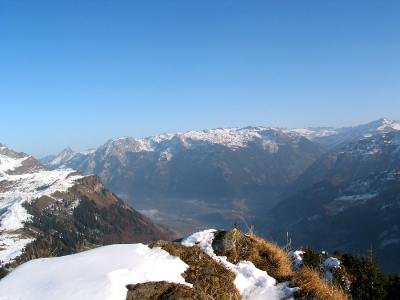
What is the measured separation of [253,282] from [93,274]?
5066 millimetres

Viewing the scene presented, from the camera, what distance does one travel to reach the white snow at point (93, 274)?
38.2 feet

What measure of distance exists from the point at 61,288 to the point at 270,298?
6015mm

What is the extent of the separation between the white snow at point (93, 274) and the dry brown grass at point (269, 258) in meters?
3.11

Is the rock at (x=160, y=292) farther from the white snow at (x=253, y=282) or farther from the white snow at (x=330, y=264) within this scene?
the white snow at (x=330, y=264)

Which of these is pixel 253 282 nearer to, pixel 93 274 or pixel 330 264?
pixel 93 274

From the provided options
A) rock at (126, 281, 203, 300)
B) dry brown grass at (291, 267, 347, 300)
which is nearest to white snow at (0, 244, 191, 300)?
rock at (126, 281, 203, 300)

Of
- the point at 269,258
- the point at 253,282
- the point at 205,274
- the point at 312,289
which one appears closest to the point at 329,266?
the point at 269,258

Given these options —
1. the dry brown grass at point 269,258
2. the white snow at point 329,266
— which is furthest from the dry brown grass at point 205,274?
the white snow at point 329,266

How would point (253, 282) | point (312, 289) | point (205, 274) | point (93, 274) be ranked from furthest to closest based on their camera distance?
1. point (253, 282)
2. point (205, 274)
3. point (312, 289)
4. point (93, 274)

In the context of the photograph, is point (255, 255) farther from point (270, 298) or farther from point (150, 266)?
point (150, 266)

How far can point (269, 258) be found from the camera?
1639 cm

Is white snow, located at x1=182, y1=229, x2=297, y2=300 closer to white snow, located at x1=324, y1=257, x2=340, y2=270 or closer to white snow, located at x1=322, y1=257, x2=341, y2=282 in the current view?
white snow, located at x1=322, y1=257, x2=341, y2=282

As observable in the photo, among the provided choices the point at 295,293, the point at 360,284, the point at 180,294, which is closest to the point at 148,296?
the point at 180,294

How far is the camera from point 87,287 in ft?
38.5
